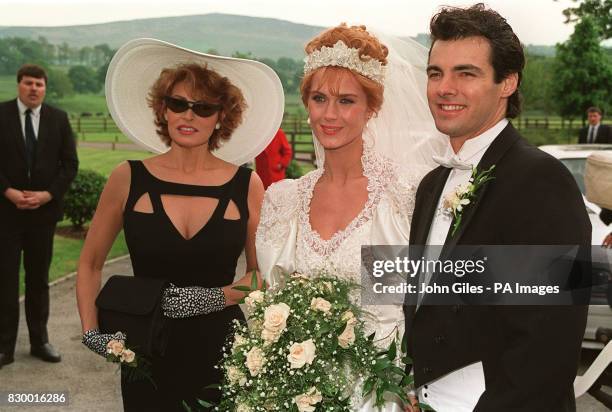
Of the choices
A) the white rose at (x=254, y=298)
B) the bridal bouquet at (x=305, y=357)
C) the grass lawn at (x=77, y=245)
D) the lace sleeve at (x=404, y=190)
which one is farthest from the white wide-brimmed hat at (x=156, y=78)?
the grass lawn at (x=77, y=245)

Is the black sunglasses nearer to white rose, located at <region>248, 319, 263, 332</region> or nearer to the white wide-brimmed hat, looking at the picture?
the white wide-brimmed hat

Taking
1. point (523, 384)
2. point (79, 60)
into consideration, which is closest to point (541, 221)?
point (523, 384)

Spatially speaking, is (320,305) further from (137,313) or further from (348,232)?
(137,313)

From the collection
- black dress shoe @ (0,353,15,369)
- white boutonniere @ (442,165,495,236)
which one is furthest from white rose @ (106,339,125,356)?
black dress shoe @ (0,353,15,369)

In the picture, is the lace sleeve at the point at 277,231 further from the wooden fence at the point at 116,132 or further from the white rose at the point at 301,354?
the wooden fence at the point at 116,132

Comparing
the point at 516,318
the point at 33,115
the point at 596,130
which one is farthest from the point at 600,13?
the point at 516,318

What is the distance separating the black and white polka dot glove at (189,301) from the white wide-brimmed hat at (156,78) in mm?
960

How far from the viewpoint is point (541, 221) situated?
2.09 metres

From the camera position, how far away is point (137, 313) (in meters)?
3.44

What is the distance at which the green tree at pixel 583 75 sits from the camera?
34.8 meters

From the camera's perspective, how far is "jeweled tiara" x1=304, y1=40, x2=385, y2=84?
132 inches

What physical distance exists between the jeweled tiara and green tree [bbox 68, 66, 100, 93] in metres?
14.6

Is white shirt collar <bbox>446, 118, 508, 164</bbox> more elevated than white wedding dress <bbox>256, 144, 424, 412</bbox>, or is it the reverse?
white shirt collar <bbox>446, 118, 508, 164</bbox>

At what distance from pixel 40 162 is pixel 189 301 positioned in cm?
437
